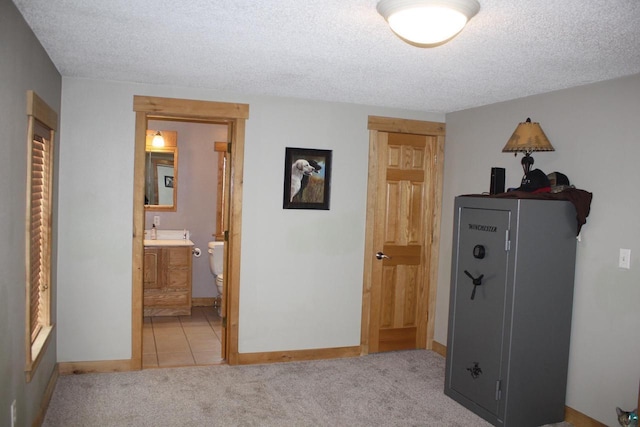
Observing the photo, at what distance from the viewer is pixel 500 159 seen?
14.2 feet

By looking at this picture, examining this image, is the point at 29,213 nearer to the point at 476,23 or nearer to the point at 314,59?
the point at 314,59

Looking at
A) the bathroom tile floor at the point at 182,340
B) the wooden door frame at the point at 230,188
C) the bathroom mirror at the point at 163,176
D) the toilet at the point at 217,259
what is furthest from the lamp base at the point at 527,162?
the bathroom mirror at the point at 163,176

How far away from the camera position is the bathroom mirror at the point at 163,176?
20.6ft

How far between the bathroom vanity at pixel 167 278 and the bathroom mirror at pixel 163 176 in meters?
0.54

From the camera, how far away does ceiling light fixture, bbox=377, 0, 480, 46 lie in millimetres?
2084

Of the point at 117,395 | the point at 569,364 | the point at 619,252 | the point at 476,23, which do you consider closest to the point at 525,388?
Result: the point at 569,364

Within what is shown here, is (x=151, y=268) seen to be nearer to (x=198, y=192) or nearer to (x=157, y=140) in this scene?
(x=198, y=192)

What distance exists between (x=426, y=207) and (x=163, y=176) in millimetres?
3142

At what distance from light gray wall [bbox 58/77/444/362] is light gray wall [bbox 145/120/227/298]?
87.1 inches

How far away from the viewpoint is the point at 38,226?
10.7ft

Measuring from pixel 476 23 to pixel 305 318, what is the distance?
300cm

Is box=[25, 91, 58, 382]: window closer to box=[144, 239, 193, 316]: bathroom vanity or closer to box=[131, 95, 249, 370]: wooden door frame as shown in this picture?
box=[131, 95, 249, 370]: wooden door frame

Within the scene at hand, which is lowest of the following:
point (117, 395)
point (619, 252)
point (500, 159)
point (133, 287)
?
point (117, 395)

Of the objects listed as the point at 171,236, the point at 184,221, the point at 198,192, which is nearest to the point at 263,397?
the point at 171,236
